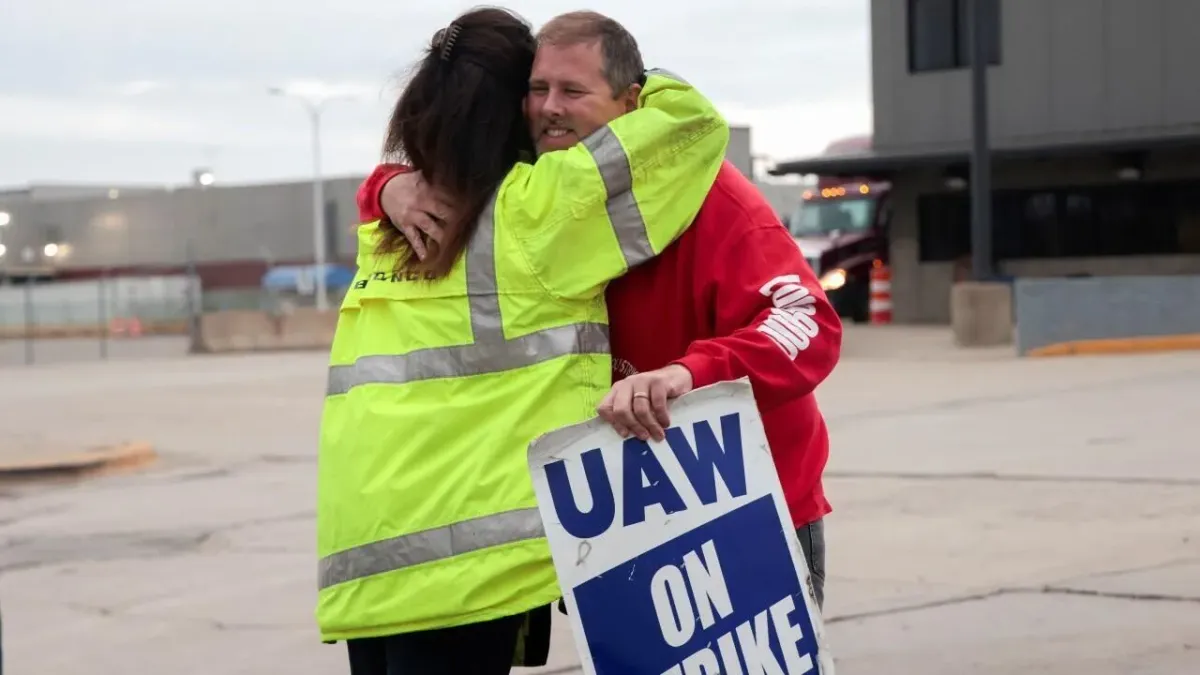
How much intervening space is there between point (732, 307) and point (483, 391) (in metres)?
0.45

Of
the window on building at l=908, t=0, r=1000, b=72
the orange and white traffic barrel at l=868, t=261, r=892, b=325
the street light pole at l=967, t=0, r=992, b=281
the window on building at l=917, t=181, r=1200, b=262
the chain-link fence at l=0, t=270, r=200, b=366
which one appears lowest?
the chain-link fence at l=0, t=270, r=200, b=366

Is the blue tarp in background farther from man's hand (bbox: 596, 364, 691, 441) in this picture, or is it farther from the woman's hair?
man's hand (bbox: 596, 364, 691, 441)

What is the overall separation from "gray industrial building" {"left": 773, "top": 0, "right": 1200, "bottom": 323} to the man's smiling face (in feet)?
83.9

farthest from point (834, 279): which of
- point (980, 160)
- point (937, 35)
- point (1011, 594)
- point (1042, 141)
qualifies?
point (1011, 594)

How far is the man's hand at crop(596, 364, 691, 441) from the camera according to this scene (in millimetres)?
2660

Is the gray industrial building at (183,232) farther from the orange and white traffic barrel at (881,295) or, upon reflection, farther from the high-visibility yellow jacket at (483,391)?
the high-visibility yellow jacket at (483,391)

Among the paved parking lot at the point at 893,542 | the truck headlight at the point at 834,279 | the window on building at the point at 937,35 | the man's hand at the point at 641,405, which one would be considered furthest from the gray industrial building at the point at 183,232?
the man's hand at the point at 641,405

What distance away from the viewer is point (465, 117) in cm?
287

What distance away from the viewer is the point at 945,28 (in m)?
30.8

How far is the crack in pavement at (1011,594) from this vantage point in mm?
6438

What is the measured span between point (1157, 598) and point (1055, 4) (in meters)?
24.1

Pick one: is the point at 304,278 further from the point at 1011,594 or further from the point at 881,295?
the point at 1011,594

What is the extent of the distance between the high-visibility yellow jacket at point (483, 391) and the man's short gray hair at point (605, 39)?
0.15 metres

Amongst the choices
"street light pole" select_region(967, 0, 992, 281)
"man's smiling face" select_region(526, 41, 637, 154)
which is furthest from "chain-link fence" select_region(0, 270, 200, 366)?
"man's smiling face" select_region(526, 41, 637, 154)
